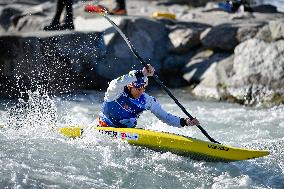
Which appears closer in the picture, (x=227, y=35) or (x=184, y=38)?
(x=227, y=35)

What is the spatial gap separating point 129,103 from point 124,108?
106 mm

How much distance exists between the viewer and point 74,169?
6660 mm

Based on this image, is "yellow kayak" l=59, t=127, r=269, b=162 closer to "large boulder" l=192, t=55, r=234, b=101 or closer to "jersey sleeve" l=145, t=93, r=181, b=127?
"jersey sleeve" l=145, t=93, r=181, b=127

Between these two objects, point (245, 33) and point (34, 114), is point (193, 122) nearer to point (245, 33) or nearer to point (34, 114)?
point (34, 114)

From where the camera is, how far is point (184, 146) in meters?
7.18

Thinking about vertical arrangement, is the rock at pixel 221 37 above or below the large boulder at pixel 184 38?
above

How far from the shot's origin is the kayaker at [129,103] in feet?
24.3

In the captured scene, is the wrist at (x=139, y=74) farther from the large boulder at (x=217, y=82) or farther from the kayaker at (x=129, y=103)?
the large boulder at (x=217, y=82)

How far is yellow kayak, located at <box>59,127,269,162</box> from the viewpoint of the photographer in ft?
23.0

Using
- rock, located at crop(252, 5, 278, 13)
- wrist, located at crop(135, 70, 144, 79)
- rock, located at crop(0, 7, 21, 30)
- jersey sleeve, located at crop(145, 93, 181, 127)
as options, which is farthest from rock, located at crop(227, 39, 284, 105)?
rock, located at crop(0, 7, 21, 30)

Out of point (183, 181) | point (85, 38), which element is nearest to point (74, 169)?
point (183, 181)

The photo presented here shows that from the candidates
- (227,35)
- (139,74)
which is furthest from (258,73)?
(139,74)

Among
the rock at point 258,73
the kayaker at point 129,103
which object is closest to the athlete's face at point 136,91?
the kayaker at point 129,103

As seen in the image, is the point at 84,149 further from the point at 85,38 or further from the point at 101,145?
the point at 85,38
